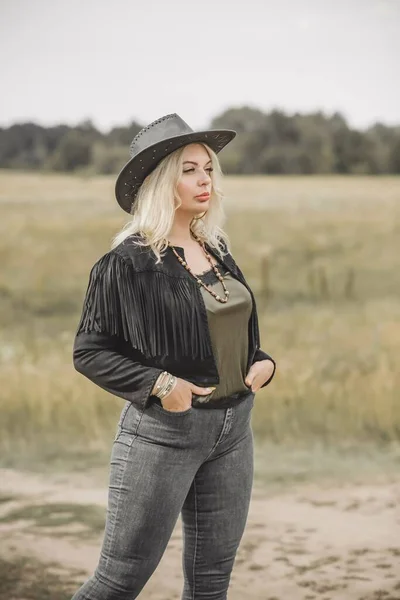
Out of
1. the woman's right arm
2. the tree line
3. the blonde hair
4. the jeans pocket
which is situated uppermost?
the tree line

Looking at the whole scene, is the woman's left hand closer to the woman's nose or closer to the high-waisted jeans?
the high-waisted jeans

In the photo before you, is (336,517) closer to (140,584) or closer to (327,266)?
(140,584)

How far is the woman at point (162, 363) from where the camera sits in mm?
1695

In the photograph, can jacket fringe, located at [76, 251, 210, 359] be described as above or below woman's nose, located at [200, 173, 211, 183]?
below

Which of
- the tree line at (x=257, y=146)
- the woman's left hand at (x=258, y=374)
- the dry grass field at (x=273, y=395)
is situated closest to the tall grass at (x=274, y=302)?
the dry grass field at (x=273, y=395)

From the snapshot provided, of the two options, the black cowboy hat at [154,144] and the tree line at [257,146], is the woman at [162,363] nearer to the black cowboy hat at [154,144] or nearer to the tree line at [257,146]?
the black cowboy hat at [154,144]

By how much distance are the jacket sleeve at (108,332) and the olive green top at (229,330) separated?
0.13 metres

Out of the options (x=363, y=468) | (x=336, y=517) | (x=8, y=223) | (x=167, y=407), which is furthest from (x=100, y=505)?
(x=8, y=223)

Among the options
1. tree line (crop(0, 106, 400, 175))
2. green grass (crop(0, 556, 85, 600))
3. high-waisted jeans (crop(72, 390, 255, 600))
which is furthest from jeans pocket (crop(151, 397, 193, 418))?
tree line (crop(0, 106, 400, 175))

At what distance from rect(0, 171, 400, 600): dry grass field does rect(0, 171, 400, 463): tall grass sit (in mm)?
10

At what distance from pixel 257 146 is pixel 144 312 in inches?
195

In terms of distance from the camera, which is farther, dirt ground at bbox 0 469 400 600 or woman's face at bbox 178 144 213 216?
dirt ground at bbox 0 469 400 600

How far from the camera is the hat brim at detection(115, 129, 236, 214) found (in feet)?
5.63

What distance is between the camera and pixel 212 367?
5.65ft
